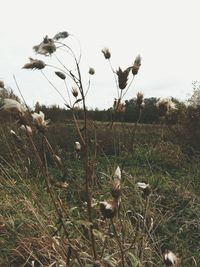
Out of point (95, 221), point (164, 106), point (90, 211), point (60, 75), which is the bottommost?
point (95, 221)

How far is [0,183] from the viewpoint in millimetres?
5535

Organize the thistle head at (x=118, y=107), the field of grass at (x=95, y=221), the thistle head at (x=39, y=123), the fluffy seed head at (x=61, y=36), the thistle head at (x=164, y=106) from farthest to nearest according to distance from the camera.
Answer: the thistle head at (x=118, y=107)
the thistle head at (x=164, y=106)
the field of grass at (x=95, y=221)
the fluffy seed head at (x=61, y=36)
the thistle head at (x=39, y=123)

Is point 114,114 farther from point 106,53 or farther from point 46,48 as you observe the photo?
point 46,48

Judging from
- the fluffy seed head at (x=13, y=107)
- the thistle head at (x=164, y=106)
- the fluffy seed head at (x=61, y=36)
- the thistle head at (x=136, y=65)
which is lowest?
the fluffy seed head at (x=13, y=107)

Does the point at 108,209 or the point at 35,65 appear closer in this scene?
the point at 108,209

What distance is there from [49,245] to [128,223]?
0.70 meters

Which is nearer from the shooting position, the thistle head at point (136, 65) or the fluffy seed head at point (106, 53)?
the thistle head at point (136, 65)

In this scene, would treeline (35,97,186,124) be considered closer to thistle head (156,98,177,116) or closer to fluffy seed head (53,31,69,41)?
thistle head (156,98,177,116)

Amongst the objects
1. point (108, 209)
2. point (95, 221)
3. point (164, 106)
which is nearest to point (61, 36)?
point (164, 106)

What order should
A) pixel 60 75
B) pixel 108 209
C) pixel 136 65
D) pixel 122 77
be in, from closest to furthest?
pixel 108 209, pixel 122 77, pixel 60 75, pixel 136 65

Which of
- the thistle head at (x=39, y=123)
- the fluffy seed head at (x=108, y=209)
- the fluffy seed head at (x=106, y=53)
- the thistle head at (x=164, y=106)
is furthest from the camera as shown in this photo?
the fluffy seed head at (x=106, y=53)

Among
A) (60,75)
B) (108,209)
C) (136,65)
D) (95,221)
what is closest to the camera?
(108,209)

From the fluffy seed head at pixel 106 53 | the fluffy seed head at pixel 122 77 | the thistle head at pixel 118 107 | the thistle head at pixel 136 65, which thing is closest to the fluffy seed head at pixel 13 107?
the fluffy seed head at pixel 122 77

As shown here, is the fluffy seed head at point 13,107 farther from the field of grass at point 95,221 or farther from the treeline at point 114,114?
the treeline at point 114,114
